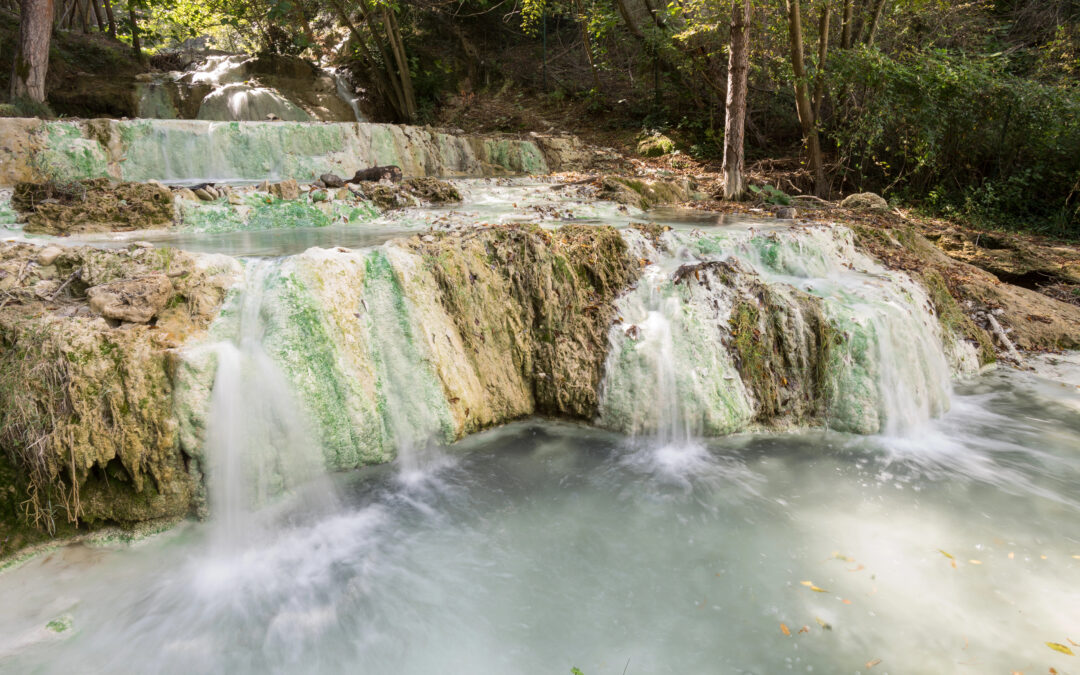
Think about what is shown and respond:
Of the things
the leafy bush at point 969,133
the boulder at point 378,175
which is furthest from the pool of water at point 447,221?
the leafy bush at point 969,133

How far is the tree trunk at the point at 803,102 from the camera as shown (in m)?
9.85

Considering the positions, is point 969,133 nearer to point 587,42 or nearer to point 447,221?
point 587,42

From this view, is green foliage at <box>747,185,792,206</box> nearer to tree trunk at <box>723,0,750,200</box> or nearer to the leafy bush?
tree trunk at <box>723,0,750,200</box>

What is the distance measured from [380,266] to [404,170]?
7177 mm

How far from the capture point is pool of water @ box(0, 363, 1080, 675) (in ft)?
8.84

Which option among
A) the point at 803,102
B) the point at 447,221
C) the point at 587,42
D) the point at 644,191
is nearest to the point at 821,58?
the point at 803,102

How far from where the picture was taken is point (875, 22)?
36.7 feet

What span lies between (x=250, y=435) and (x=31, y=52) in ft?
42.8

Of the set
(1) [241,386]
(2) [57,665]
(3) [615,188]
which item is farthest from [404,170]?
(2) [57,665]

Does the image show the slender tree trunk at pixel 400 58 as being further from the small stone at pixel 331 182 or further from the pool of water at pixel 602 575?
the pool of water at pixel 602 575

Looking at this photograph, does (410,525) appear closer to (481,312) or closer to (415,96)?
(481,312)

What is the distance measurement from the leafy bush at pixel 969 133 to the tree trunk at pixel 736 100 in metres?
2.75

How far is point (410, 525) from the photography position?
11.9 feet


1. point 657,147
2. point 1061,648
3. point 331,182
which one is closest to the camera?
point 1061,648
